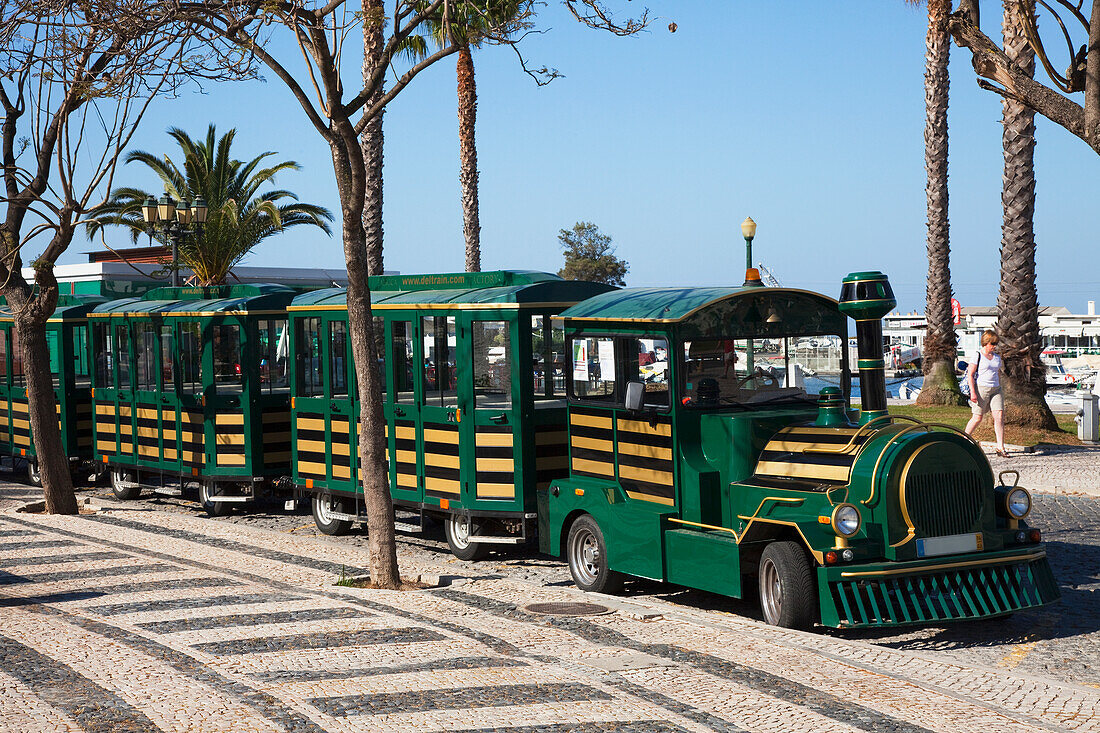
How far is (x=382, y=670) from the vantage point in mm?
7434

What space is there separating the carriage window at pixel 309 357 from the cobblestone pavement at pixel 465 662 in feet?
10.7

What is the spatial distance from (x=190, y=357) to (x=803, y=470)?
31.1 feet

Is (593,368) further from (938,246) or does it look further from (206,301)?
(938,246)

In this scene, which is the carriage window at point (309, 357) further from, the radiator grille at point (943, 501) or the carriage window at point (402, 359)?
the radiator grille at point (943, 501)

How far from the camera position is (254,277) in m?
44.7

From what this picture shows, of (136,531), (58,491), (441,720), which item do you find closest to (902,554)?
(441,720)

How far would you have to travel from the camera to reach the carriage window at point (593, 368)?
35.0ft

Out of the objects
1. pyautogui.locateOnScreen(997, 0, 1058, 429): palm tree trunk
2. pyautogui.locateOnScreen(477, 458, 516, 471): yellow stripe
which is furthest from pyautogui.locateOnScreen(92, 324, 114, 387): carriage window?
pyautogui.locateOnScreen(997, 0, 1058, 429): palm tree trunk

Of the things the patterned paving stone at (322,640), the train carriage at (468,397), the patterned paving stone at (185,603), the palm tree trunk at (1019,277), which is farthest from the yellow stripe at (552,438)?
the palm tree trunk at (1019,277)

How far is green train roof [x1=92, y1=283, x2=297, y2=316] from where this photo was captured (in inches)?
612

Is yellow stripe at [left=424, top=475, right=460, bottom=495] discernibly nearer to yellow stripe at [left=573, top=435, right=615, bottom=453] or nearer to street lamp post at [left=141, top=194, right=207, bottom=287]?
yellow stripe at [left=573, top=435, right=615, bottom=453]

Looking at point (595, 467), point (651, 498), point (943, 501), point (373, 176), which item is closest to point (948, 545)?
point (943, 501)

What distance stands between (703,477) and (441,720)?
3761 mm

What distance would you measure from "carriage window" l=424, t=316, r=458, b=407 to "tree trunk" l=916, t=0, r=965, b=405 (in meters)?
16.8
